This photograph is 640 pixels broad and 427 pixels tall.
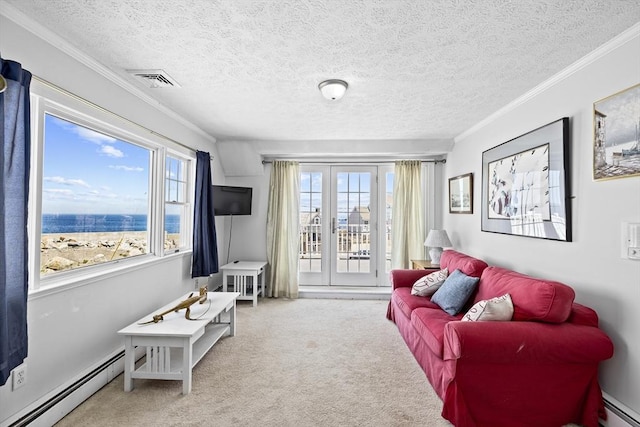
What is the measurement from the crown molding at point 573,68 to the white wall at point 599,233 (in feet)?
0.04

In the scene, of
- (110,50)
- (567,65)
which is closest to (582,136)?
(567,65)

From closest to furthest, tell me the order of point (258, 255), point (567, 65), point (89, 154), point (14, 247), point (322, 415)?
point (14, 247) < point (322, 415) < point (567, 65) < point (89, 154) < point (258, 255)

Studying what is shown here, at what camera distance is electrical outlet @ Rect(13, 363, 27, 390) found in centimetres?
168

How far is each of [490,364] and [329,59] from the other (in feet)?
7.47

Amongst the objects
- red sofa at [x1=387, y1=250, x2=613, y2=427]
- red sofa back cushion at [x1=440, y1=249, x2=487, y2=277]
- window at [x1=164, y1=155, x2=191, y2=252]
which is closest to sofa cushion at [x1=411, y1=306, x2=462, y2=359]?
red sofa at [x1=387, y1=250, x2=613, y2=427]

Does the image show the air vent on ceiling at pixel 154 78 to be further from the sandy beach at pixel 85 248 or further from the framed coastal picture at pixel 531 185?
the framed coastal picture at pixel 531 185

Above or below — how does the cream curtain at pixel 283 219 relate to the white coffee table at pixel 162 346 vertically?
above

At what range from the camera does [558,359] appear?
6.03ft

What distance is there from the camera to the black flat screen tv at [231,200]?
4336 millimetres

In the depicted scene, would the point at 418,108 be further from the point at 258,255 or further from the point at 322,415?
the point at 258,255

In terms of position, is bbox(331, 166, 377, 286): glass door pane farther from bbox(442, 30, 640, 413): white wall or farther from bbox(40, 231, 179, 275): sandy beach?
bbox(40, 231, 179, 275): sandy beach

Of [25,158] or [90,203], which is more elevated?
[25,158]

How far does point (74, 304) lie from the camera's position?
2084mm

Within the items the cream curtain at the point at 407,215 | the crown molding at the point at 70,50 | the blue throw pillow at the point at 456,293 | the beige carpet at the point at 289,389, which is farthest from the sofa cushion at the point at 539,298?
the crown molding at the point at 70,50
